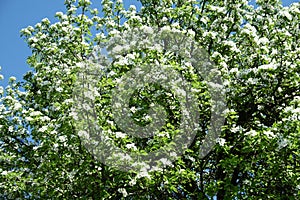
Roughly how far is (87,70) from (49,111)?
2115mm

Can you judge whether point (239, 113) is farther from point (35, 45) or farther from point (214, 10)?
point (35, 45)

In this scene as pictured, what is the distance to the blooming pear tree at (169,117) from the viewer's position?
30.0 ft

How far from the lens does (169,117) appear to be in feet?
34.0

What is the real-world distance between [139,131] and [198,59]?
236 cm

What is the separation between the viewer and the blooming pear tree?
360 inches

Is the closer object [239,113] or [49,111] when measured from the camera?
[239,113]

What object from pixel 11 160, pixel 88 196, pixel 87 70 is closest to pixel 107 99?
pixel 87 70

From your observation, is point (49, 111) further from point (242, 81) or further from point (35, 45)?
point (242, 81)

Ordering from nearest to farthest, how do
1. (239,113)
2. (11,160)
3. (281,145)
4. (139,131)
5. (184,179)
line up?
(281,145)
(184,179)
(139,131)
(239,113)
(11,160)

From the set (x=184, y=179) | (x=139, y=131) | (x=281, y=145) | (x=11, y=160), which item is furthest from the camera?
(x=11, y=160)

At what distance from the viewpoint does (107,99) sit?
385 inches

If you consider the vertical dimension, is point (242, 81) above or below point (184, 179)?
above

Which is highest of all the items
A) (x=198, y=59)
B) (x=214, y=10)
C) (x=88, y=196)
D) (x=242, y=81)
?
(x=214, y=10)

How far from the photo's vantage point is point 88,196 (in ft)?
32.1
